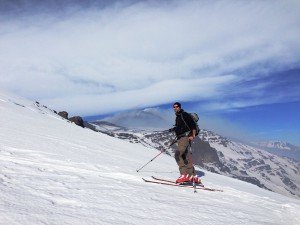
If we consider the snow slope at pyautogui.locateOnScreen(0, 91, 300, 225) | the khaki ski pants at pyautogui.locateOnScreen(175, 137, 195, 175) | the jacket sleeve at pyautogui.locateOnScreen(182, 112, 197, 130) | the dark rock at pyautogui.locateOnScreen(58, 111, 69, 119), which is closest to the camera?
the snow slope at pyautogui.locateOnScreen(0, 91, 300, 225)

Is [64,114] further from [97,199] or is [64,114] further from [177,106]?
[97,199]

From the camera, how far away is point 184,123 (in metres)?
13.7

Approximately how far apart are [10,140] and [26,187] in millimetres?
7658

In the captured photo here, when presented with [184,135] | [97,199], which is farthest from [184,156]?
[97,199]

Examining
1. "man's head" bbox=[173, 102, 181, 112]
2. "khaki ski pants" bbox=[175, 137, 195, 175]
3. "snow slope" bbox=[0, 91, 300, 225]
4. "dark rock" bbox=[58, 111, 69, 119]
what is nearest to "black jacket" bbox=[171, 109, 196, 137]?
"man's head" bbox=[173, 102, 181, 112]

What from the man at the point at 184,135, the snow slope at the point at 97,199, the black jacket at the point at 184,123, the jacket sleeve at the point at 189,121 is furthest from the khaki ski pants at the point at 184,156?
the snow slope at the point at 97,199

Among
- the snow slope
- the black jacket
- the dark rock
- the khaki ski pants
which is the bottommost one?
the snow slope

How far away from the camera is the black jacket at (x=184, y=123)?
44.7 ft

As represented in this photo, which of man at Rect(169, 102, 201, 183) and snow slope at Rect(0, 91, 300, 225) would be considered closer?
snow slope at Rect(0, 91, 300, 225)

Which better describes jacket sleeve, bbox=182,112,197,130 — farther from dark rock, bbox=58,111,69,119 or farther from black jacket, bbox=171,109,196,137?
dark rock, bbox=58,111,69,119

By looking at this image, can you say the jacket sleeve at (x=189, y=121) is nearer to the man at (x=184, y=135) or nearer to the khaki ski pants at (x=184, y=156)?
the man at (x=184, y=135)

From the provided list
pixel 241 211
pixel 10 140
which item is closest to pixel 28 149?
pixel 10 140

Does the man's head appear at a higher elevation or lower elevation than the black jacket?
higher

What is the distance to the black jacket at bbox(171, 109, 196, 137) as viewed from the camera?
44.7ft
